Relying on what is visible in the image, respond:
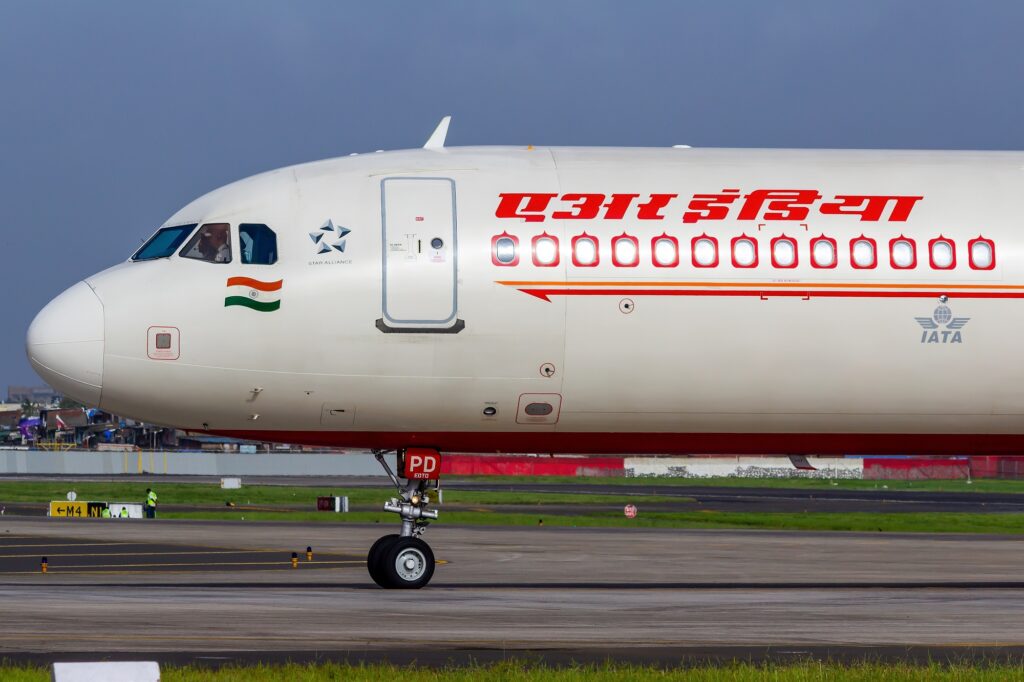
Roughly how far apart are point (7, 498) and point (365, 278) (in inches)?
2441

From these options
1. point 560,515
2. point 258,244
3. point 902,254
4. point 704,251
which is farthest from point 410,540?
point 560,515

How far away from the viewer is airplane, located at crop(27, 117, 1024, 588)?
982 inches

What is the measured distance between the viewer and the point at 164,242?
2581 centimetres

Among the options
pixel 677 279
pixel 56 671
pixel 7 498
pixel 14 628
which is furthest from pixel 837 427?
pixel 7 498

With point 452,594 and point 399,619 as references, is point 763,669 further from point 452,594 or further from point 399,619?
point 452,594

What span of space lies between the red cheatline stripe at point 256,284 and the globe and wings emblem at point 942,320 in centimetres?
1115

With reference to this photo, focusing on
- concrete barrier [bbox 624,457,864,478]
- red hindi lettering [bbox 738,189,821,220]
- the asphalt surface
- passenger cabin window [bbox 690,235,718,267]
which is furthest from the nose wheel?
concrete barrier [bbox 624,457,864,478]

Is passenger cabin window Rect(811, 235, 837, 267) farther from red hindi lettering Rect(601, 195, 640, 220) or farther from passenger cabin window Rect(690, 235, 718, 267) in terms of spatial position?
red hindi lettering Rect(601, 195, 640, 220)

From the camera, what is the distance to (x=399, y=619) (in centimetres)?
2216

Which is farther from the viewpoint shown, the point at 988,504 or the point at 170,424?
the point at 988,504

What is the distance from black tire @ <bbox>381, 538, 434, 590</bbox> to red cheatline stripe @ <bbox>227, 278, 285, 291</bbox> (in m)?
5.06

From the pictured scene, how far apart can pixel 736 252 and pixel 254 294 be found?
328 inches

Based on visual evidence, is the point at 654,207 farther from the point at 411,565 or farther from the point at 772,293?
the point at 411,565

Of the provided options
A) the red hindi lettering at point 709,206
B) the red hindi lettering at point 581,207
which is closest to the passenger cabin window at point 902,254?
the red hindi lettering at point 709,206
